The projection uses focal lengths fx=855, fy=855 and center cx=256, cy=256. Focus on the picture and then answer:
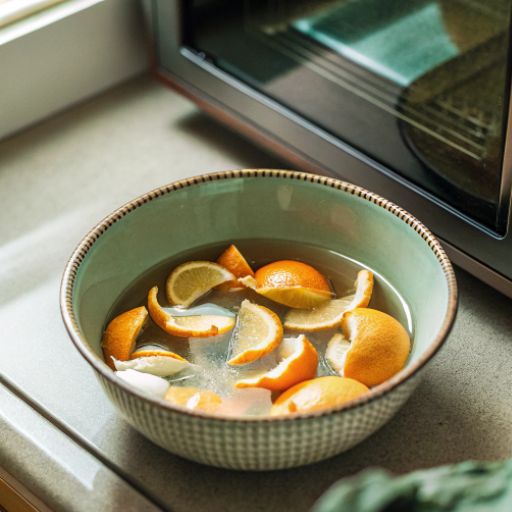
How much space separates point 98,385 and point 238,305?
4.9 inches

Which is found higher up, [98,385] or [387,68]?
[387,68]

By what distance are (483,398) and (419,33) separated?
353mm

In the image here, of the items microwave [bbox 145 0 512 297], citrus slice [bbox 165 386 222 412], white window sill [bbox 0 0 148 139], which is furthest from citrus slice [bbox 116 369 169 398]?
white window sill [bbox 0 0 148 139]

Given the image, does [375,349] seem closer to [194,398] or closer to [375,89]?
[194,398]

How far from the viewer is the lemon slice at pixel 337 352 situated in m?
0.61

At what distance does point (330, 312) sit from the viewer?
66 centimetres

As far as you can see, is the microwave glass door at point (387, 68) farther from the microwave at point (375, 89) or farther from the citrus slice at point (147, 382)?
the citrus slice at point (147, 382)

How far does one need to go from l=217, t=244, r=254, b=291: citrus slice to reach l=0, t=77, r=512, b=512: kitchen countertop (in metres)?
0.13

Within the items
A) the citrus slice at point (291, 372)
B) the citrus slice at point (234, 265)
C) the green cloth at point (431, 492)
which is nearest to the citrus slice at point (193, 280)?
the citrus slice at point (234, 265)

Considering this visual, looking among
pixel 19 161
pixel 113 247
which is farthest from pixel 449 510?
pixel 19 161

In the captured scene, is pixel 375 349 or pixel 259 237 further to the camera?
pixel 259 237

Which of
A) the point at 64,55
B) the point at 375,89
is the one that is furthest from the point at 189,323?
the point at 64,55

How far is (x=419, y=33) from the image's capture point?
803 mm

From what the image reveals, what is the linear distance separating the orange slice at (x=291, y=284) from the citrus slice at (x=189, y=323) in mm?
37
